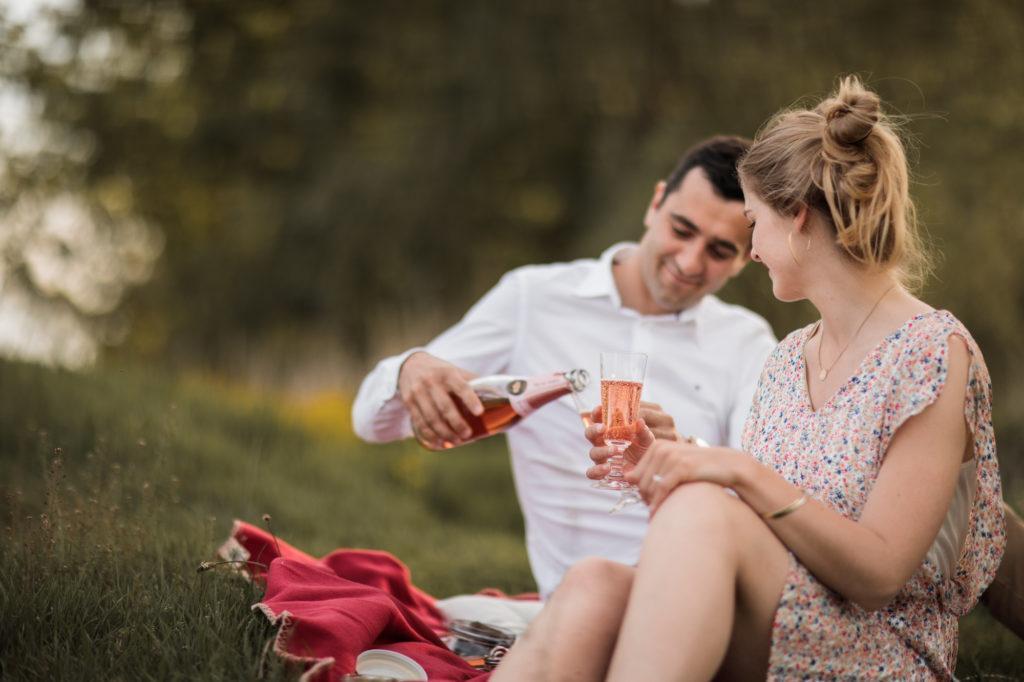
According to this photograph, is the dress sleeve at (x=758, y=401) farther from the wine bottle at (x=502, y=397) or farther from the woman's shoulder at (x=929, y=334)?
the wine bottle at (x=502, y=397)

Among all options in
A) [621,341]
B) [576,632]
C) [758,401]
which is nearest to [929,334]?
[758,401]

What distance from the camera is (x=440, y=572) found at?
544cm

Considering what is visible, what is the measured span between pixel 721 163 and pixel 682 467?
1988mm

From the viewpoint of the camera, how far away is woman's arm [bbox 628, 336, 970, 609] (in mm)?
2271

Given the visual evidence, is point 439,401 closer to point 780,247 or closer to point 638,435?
point 638,435

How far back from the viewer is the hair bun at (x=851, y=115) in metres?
2.58

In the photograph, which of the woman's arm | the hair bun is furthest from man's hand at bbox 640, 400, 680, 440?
the hair bun

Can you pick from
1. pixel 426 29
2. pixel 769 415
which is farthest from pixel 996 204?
pixel 769 415

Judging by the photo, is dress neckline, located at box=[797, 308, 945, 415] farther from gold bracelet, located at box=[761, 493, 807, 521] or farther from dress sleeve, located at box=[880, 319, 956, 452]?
gold bracelet, located at box=[761, 493, 807, 521]

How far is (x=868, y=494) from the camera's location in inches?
96.7

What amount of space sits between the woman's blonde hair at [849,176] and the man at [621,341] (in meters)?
→ 1.33

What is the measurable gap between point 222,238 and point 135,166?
1544 millimetres

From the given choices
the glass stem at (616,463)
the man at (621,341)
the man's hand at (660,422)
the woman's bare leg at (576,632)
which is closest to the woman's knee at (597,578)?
the woman's bare leg at (576,632)

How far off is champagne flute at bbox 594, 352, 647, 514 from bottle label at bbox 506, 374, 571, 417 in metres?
0.71
